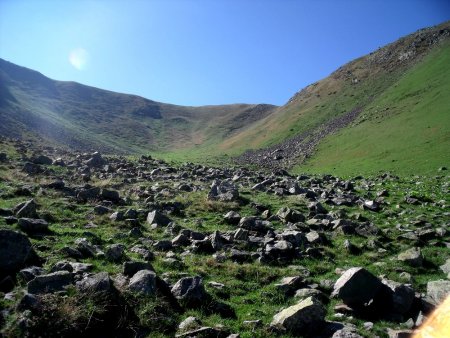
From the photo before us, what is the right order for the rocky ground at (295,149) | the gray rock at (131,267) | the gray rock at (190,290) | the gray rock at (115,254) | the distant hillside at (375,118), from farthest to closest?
the rocky ground at (295,149) → the distant hillside at (375,118) → the gray rock at (115,254) → the gray rock at (131,267) → the gray rock at (190,290)

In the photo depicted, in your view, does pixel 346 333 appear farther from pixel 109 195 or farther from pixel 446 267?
pixel 109 195

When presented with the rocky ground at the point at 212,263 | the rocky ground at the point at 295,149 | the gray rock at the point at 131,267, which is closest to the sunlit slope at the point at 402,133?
the rocky ground at the point at 295,149

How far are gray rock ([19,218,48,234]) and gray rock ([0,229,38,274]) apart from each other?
10.2ft

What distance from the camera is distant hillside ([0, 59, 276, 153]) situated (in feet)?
273

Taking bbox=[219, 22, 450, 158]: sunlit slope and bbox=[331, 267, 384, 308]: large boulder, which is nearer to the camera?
bbox=[331, 267, 384, 308]: large boulder

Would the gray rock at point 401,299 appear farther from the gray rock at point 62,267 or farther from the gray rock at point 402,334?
the gray rock at point 62,267

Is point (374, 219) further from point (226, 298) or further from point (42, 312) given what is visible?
point (42, 312)

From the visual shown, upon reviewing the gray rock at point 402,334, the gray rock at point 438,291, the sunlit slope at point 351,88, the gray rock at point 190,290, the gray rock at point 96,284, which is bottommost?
the gray rock at point 190,290

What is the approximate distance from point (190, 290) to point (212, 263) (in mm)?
2613

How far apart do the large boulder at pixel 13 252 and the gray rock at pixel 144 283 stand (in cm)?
286

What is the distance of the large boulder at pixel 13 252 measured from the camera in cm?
881

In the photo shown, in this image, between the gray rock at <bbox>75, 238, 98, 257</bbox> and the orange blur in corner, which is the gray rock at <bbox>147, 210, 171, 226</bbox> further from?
the orange blur in corner

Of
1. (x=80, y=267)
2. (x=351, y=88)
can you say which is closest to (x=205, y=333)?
(x=80, y=267)

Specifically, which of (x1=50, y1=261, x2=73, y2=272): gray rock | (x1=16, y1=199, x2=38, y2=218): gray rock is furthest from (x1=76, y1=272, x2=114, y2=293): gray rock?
(x1=16, y1=199, x2=38, y2=218): gray rock
